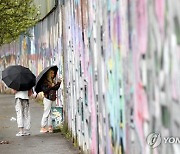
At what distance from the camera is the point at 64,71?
512 inches

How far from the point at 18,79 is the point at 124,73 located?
7.74 meters

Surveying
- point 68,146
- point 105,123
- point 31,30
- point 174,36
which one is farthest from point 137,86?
point 31,30

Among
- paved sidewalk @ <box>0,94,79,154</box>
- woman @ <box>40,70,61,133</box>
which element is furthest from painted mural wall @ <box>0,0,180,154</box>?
woman @ <box>40,70,61,133</box>

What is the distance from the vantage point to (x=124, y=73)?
18.4 ft

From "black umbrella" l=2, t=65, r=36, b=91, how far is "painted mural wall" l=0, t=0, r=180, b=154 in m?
2.26

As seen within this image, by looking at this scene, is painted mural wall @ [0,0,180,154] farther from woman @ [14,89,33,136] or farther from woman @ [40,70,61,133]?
woman @ [14,89,33,136]

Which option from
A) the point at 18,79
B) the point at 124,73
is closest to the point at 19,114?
the point at 18,79

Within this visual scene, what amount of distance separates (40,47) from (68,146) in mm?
12994

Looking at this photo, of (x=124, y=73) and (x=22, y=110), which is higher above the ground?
(x=124, y=73)

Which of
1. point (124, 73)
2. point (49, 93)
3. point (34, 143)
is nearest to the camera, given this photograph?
point (124, 73)

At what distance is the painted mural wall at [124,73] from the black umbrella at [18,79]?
2.26 m

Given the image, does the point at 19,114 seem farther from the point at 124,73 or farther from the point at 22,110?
the point at 124,73

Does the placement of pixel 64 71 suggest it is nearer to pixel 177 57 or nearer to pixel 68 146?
pixel 68 146

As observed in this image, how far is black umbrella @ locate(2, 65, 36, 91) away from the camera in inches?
515
